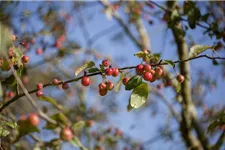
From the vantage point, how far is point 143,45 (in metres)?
3.98

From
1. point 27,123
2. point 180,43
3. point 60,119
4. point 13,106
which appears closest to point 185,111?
Answer: point 180,43

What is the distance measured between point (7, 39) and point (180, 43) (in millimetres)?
1936

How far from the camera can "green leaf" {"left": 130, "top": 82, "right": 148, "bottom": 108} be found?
4.54 ft

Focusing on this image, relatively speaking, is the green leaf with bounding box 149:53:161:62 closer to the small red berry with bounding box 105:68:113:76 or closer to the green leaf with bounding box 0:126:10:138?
the small red berry with bounding box 105:68:113:76

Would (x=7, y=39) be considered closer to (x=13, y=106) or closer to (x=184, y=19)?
(x=184, y=19)

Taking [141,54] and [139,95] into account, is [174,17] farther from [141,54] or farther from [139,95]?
[139,95]

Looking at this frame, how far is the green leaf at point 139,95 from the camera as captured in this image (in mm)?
1383

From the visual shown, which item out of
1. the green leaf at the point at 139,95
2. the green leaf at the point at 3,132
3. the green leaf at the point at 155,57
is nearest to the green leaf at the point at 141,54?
the green leaf at the point at 155,57

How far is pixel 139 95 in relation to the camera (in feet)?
4.61

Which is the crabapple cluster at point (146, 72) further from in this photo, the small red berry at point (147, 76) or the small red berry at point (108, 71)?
the small red berry at point (108, 71)

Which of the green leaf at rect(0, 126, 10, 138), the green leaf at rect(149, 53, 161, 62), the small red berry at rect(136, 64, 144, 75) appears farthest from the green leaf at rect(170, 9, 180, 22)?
the green leaf at rect(0, 126, 10, 138)

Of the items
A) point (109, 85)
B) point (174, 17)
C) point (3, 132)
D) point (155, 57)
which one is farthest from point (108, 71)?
point (174, 17)

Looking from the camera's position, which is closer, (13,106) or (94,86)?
(13,106)

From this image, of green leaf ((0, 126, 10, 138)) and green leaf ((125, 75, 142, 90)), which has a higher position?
green leaf ((125, 75, 142, 90))
